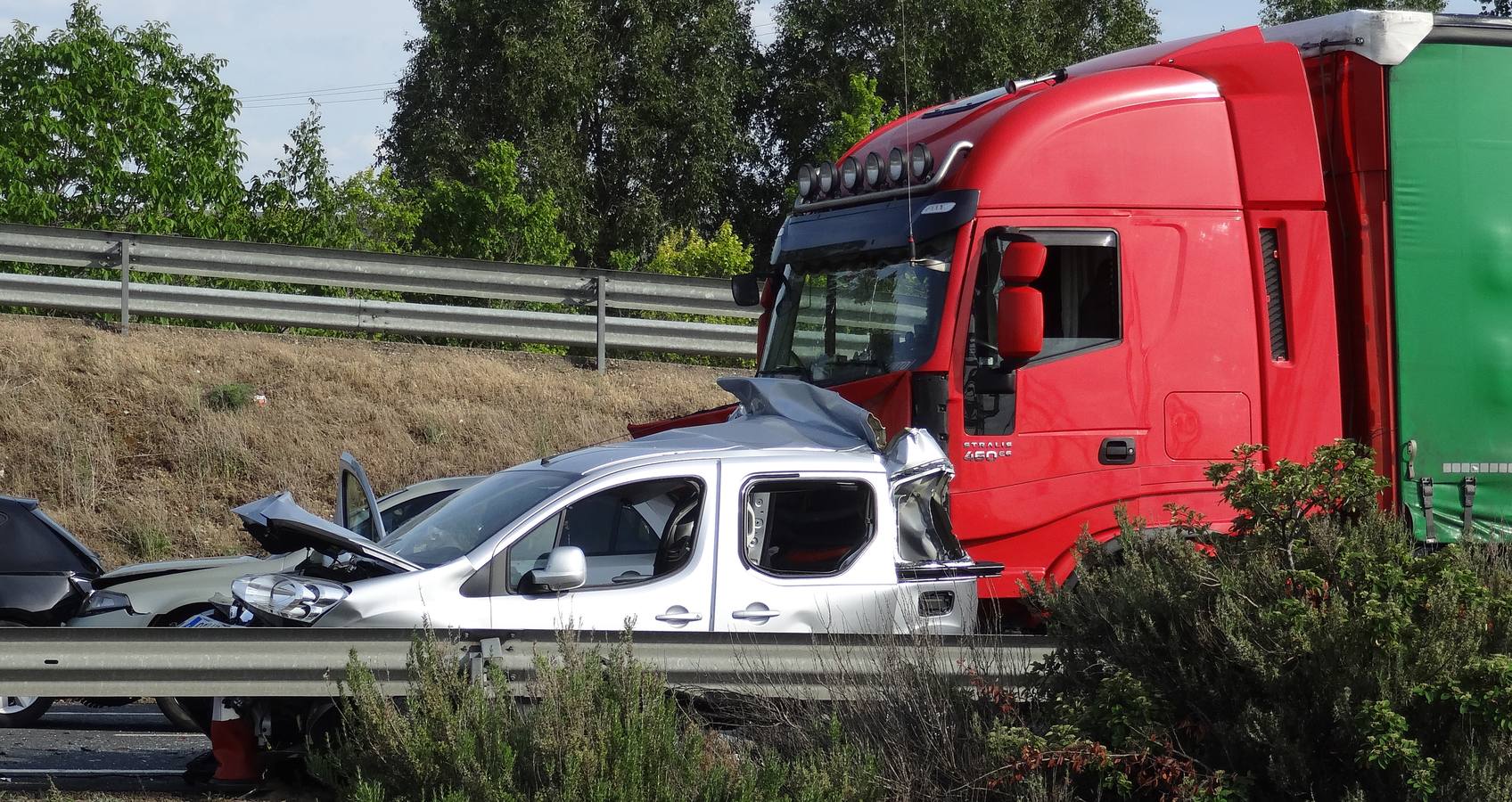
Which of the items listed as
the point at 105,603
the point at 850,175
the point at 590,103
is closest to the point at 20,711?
the point at 105,603

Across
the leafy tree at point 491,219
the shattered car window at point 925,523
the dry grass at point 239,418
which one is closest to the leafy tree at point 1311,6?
the leafy tree at point 491,219

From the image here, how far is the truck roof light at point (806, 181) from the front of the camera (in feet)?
29.1

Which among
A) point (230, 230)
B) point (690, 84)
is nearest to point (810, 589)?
point (230, 230)

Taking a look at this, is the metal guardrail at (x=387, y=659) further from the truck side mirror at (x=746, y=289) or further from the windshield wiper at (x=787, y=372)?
the truck side mirror at (x=746, y=289)

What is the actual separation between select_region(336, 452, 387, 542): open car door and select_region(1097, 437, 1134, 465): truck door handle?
368 cm

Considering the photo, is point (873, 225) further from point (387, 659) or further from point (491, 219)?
point (491, 219)

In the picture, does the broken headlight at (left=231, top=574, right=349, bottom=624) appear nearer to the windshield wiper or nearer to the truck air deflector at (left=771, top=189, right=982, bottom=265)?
the windshield wiper

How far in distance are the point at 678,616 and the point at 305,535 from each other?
155 cm

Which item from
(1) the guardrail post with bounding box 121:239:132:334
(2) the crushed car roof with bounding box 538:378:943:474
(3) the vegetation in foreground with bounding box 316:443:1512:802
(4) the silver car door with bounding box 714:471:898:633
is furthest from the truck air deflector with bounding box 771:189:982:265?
(1) the guardrail post with bounding box 121:239:132:334

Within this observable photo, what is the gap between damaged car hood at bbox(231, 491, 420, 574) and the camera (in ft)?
18.7

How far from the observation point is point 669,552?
6.25 m

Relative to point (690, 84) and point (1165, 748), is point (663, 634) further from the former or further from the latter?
point (690, 84)

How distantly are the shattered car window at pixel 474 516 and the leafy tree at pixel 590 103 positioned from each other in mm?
22795

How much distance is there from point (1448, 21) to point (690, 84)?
77.6ft
